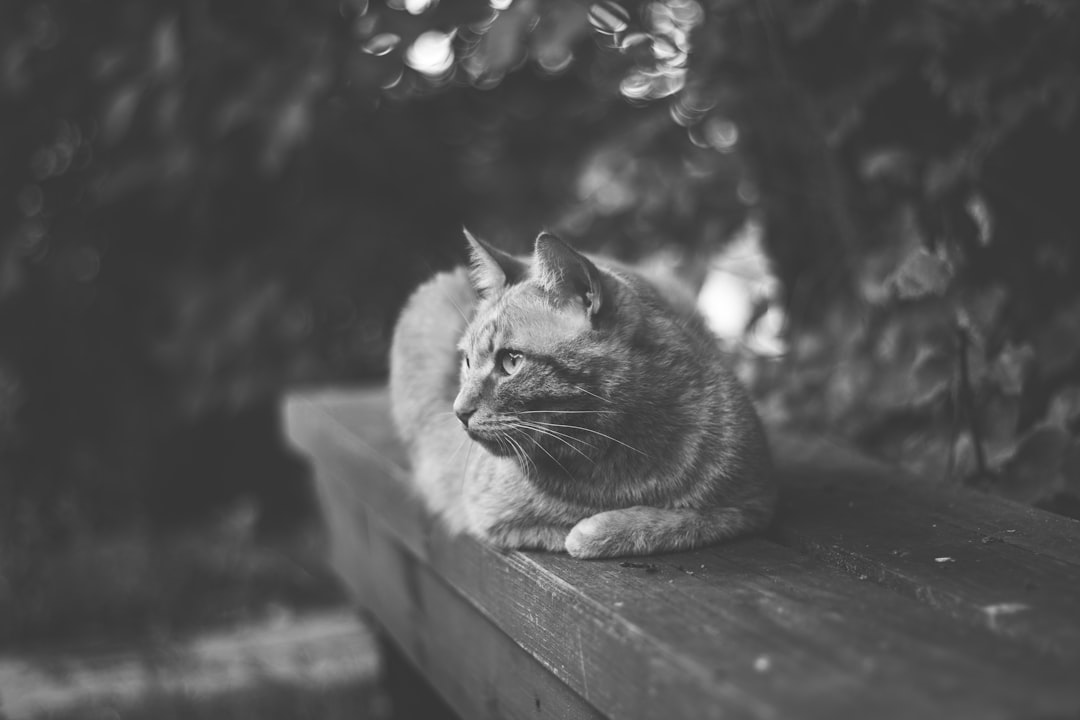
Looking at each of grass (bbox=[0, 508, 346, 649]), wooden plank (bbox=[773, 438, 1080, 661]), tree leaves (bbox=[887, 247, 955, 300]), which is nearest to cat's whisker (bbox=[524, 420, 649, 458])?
wooden plank (bbox=[773, 438, 1080, 661])

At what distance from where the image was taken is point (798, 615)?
3.77 ft

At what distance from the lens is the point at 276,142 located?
9.78ft

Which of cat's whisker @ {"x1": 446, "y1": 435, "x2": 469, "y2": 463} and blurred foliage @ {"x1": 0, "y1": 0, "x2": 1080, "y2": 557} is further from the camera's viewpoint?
blurred foliage @ {"x1": 0, "y1": 0, "x2": 1080, "y2": 557}

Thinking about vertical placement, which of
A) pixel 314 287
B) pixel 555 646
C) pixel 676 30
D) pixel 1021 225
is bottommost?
pixel 555 646

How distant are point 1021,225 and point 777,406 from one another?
2.77 ft

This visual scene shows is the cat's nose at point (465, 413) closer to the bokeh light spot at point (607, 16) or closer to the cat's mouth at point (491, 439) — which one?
the cat's mouth at point (491, 439)

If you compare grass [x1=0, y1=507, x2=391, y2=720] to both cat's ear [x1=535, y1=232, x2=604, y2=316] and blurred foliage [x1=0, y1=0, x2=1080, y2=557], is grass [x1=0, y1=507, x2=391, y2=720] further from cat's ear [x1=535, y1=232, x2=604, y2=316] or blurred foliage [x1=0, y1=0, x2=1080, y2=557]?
cat's ear [x1=535, y1=232, x2=604, y2=316]

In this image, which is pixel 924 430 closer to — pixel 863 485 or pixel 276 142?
pixel 863 485

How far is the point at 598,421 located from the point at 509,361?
179 millimetres

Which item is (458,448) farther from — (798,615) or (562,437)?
(798,615)

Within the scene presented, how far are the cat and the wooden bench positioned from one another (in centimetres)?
6

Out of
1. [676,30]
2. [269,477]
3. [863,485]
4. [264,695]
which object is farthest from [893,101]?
[269,477]

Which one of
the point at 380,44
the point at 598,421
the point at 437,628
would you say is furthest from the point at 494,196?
the point at 598,421

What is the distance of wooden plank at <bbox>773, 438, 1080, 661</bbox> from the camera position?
1143 millimetres
